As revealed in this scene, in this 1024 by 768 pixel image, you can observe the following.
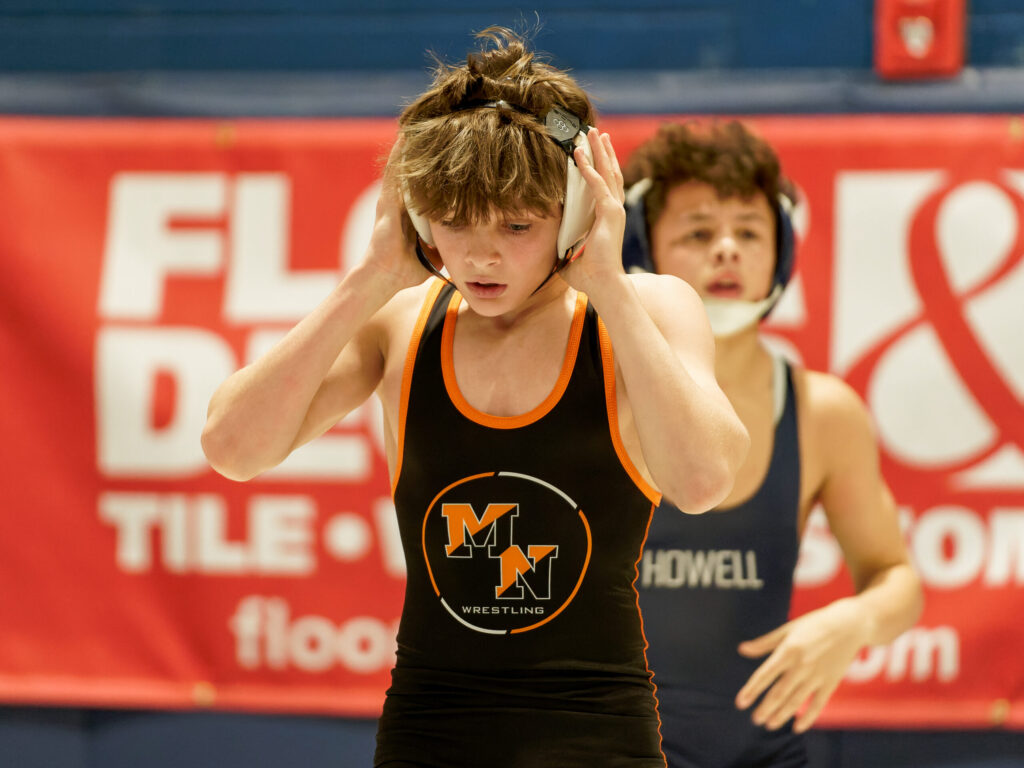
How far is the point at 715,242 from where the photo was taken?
246cm

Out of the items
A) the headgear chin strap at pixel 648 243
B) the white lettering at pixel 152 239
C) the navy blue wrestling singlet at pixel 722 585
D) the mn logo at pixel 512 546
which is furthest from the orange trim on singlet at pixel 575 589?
the white lettering at pixel 152 239

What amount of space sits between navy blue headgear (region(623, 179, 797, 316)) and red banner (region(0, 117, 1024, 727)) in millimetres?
722

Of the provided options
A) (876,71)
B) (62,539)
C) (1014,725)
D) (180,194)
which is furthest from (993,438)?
(62,539)

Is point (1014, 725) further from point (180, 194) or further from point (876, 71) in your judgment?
point (180, 194)

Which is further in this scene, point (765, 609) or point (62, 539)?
point (62, 539)

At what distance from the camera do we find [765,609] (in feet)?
7.98

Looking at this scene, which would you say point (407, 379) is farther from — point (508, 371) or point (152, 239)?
point (152, 239)

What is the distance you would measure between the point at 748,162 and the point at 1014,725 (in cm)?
176

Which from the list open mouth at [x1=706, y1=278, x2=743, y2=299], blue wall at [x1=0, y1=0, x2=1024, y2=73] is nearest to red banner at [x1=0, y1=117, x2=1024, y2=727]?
blue wall at [x1=0, y1=0, x2=1024, y2=73]

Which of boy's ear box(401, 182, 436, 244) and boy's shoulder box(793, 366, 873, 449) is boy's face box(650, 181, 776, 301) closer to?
boy's shoulder box(793, 366, 873, 449)

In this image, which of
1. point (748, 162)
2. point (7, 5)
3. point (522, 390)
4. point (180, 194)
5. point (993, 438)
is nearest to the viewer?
point (522, 390)

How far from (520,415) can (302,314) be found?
2.02 meters

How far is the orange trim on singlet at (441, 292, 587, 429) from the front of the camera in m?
1.46

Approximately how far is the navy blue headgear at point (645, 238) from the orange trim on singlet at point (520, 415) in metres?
0.98
